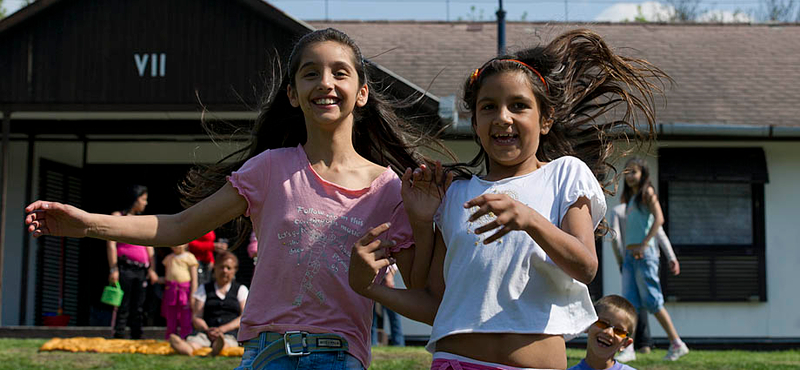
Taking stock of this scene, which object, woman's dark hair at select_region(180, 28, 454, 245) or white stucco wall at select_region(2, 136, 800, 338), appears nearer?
woman's dark hair at select_region(180, 28, 454, 245)

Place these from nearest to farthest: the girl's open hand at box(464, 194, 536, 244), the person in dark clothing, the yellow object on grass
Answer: the girl's open hand at box(464, 194, 536, 244) → the yellow object on grass → the person in dark clothing

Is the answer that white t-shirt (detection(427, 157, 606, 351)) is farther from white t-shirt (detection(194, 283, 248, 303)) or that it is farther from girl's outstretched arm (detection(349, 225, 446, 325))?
white t-shirt (detection(194, 283, 248, 303))

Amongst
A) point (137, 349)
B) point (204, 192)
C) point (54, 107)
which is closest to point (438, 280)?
point (204, 192)

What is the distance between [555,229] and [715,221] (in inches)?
491

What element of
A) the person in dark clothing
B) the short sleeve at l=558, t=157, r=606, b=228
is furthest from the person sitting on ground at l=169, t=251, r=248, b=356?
the short sleeve at l=558, t=157, r=606, b=228

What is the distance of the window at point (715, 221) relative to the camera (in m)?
14.7

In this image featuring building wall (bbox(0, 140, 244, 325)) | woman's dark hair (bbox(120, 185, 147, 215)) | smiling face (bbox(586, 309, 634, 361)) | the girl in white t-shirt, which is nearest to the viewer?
the girl in white t-shirt

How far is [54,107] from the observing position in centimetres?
1438

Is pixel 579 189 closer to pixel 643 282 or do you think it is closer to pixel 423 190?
pixel 423 190

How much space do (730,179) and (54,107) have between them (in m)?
9.38

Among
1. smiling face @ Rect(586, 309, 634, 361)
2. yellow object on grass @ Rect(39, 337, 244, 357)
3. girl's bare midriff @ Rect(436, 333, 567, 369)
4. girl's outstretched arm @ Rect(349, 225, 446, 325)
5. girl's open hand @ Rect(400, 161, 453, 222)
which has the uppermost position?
girl's open hand @ Rect(400, 161, 453, 222)

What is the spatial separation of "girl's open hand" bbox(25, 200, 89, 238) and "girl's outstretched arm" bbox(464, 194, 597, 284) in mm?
1270

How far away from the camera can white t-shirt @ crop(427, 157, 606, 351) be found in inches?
125

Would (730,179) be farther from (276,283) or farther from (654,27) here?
(276,283)
